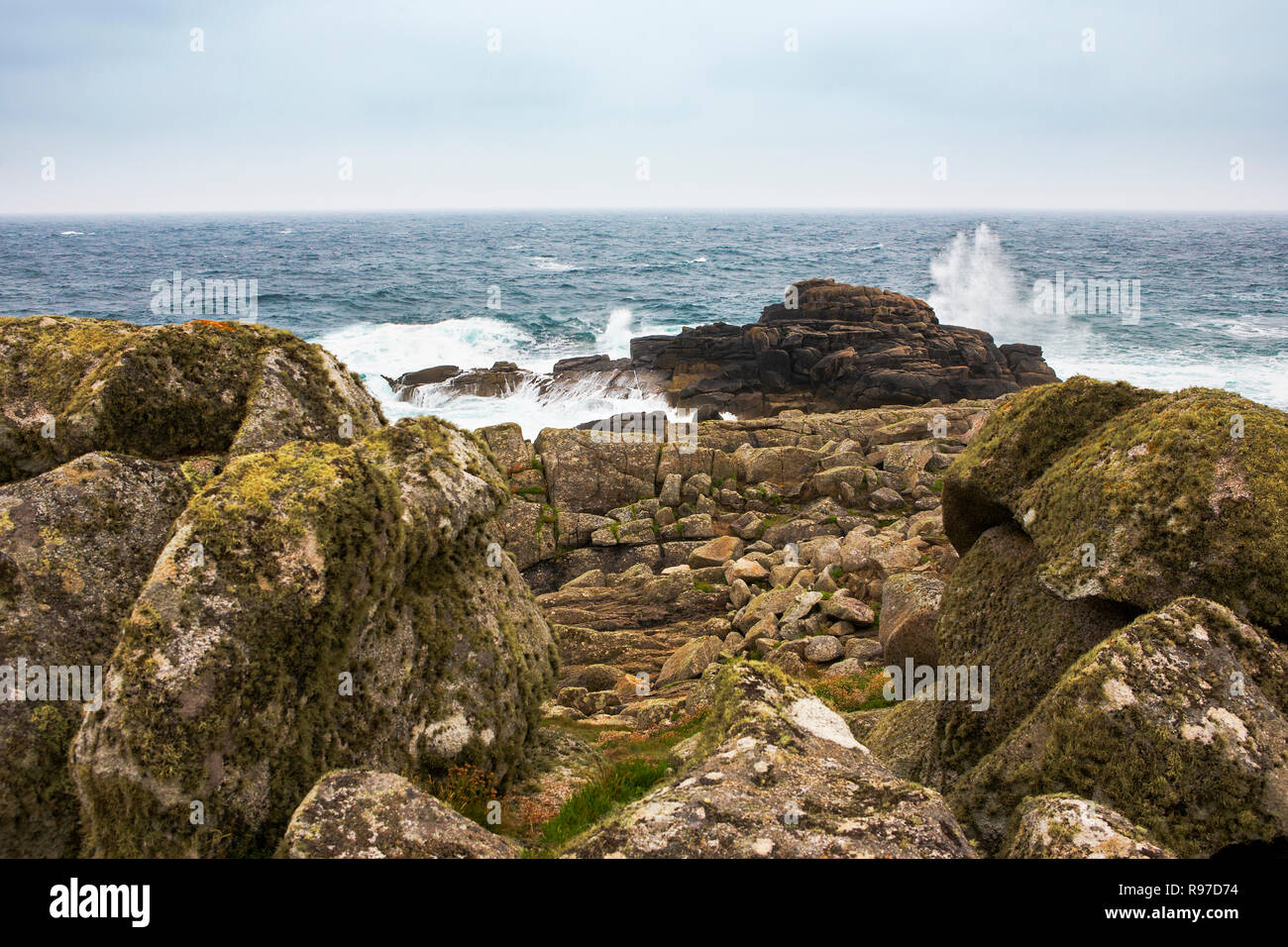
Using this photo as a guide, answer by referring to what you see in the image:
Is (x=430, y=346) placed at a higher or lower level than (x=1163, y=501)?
higher

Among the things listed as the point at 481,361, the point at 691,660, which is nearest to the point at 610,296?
the point at 481,361

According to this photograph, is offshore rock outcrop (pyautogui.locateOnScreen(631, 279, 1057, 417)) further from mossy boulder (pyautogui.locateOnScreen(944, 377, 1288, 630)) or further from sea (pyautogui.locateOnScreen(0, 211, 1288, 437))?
mossy boulder (pyautogui.locateOnScreen(944, 377, 1288, 630))

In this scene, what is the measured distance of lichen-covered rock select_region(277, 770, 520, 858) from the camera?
15.7 feet

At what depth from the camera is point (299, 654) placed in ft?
20.0

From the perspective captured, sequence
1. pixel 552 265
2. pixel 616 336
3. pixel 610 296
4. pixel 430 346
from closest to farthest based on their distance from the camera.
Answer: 1. pixel 430 346
2. pixel 616 336
3. pixel 610 296
4. pixel 552 265

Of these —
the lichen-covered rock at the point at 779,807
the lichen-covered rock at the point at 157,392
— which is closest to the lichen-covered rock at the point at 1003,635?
the lichen-covered rock at the point at 779,807

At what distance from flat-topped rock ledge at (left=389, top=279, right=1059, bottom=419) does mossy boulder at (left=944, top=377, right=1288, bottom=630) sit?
35.5 metres

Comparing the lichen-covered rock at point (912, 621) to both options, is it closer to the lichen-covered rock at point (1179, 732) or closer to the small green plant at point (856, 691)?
the small green plant at point (856, 691)

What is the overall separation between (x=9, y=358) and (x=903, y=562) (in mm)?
16544

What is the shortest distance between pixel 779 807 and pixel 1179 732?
2819mm

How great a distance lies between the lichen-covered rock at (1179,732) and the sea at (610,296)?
3765 cm

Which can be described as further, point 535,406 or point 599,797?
point 535,406

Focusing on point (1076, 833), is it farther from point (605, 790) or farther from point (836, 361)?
point (836, 361)

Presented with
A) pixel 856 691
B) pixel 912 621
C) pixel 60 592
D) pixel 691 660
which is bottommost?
pixel 691 660
